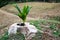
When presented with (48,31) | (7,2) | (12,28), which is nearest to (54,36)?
(48,31)

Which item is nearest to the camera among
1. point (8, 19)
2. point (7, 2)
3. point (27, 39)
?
point (27, 39)

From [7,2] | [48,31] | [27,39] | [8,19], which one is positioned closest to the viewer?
[27,39]

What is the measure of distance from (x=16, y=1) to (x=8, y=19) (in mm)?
5367

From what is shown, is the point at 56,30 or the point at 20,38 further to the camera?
the point at 56,30

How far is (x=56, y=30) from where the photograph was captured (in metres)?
7.92

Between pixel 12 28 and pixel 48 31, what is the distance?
4.42ft

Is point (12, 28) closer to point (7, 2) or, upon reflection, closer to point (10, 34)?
point (10, 34)

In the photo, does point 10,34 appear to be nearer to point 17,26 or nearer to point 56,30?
point 17,26

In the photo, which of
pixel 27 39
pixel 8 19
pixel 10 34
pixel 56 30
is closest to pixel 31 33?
pixel 27 39

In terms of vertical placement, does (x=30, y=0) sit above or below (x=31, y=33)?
below

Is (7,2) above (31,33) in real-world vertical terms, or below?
below

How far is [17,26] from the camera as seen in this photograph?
23.6ft

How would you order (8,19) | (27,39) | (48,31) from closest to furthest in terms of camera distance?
(27,39) < (48,31) < (8,19)

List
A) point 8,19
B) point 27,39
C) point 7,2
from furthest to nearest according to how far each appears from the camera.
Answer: point 7,2, point 8,19, point 27,39
